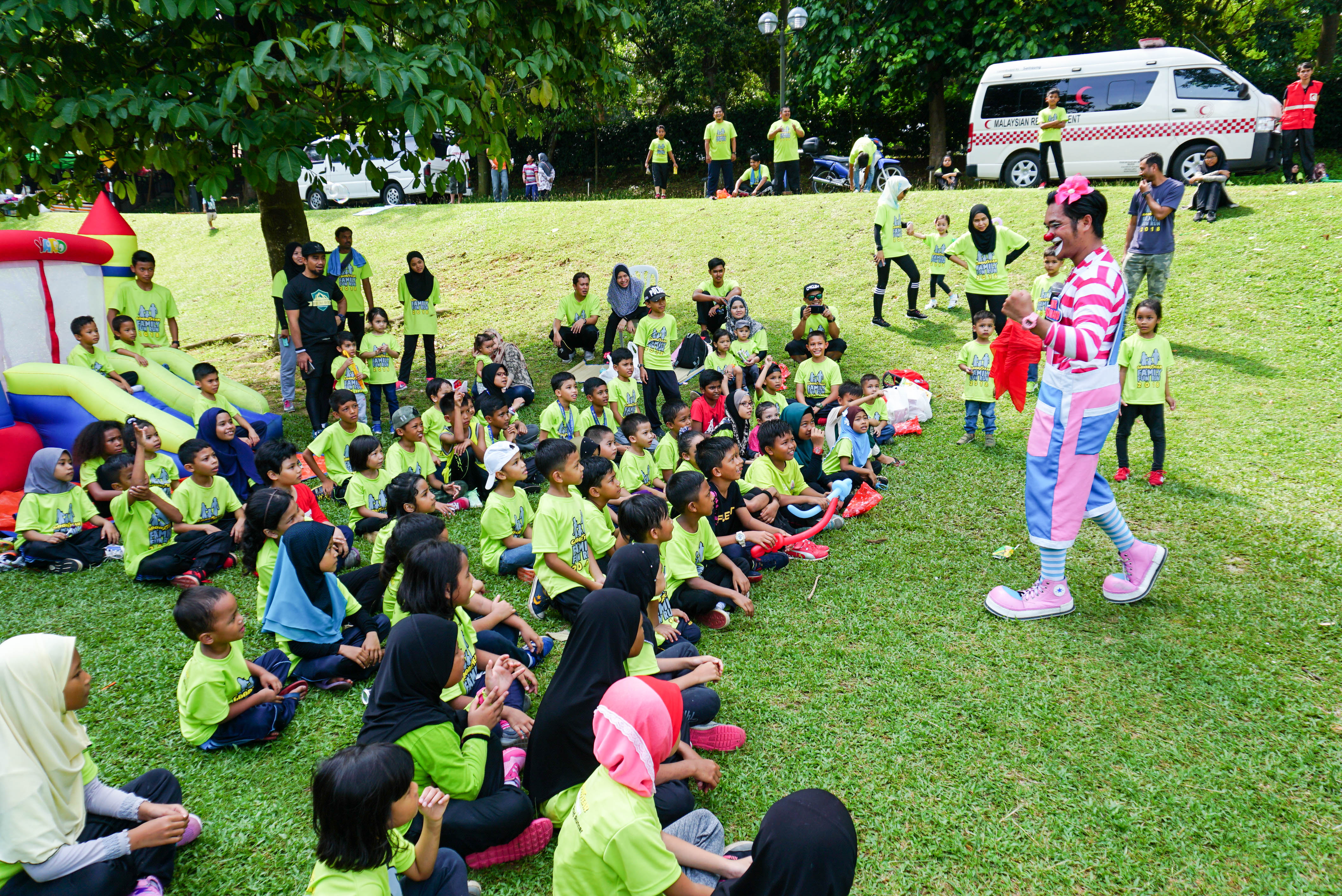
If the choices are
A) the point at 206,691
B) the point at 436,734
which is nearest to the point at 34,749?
the point at 206,691

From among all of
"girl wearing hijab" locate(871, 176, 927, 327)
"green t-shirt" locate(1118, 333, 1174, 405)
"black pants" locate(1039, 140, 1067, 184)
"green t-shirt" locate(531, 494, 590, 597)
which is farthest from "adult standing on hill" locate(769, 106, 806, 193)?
"green t-shirt" locate(531, 494, 590, 597)

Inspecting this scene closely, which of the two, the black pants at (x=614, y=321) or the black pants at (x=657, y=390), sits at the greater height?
the black pants at (x=614, y=321)

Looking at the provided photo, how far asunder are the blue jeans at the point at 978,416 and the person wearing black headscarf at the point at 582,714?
541 cm

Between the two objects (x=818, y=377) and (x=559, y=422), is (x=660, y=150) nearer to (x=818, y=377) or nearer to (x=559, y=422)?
(x=818, y=377)

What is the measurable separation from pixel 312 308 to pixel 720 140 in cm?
1033

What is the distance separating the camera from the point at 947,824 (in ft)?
11.0

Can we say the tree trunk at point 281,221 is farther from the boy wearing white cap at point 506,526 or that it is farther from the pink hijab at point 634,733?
the pink hijab at point 634,733

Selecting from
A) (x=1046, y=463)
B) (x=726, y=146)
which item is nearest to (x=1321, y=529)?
(x=1046, y=463)

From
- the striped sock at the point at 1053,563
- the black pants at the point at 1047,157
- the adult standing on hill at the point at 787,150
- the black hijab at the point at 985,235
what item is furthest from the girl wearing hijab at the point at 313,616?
the black pants at the point at 1047,157

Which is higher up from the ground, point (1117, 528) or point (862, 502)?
point (1117, 528)

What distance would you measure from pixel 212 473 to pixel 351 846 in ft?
14.7

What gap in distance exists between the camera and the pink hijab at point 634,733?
2475mm

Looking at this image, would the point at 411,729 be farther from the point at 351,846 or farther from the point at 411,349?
the point at 411,349

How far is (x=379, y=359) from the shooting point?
8688 millimetres
